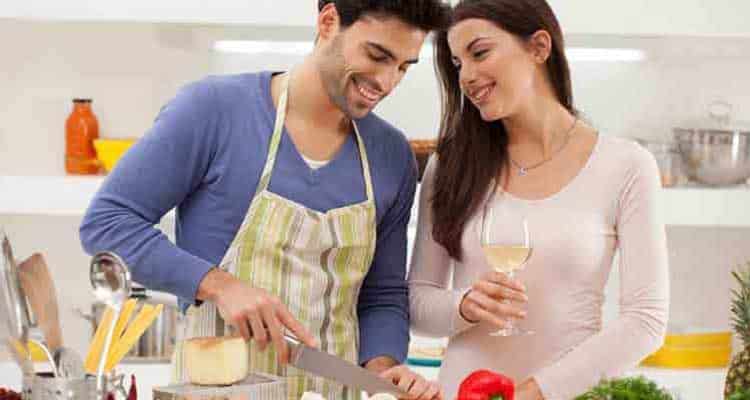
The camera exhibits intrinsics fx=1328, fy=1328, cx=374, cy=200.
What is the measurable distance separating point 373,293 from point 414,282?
3.6 inches

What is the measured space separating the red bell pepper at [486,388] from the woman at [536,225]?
0.38 meters

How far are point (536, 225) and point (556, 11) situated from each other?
178 centimetres

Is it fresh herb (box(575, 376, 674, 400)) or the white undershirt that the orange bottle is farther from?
fresh herb (box(575, 376, 674, 400))

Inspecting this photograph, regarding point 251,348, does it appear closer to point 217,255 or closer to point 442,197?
point 217,255

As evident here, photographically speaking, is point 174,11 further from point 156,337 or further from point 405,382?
point 405,382

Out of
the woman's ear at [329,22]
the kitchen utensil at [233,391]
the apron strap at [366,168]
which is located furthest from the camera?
the apron strap at [366,168]

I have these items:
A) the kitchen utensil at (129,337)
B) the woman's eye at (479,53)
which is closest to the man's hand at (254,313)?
the kitchen utensil at (129,337)

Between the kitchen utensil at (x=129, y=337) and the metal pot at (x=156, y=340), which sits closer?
the kitchen utensil at (x=129, y=337)

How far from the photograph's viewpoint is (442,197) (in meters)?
2.66

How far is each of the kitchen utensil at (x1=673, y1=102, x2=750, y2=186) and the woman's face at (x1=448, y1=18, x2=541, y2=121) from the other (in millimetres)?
1807

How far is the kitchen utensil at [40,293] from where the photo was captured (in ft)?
6.92

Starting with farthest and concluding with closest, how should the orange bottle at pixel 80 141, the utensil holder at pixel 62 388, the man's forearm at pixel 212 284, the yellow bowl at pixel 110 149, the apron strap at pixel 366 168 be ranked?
the orange bottle at pixel 80 141
the yellow bowl at pixel 110 149
the apron strap at pixel 366 168
the man's forearm at pixel 212 284
the utensil holder at pixel 62 388

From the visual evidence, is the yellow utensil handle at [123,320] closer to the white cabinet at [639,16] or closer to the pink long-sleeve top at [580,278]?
the pink long-sleeve top at [580,278]

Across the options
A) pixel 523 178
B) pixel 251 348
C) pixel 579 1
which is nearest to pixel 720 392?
pixel 579 1
